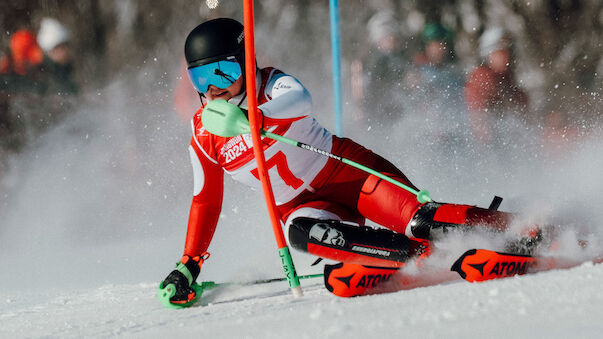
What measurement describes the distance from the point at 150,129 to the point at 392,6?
3.81m

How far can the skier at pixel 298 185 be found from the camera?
2.09 metres

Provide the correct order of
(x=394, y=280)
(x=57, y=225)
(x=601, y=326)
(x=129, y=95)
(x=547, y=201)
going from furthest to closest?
(x=129, y=95)
(x=57, y=225)
(x=547, y=201)
(x=394, y=280)
(x=601, y=326)

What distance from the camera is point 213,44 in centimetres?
238

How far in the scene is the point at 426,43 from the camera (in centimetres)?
836

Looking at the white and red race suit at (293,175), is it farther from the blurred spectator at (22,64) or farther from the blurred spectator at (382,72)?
the blurred spectator at (22,64)

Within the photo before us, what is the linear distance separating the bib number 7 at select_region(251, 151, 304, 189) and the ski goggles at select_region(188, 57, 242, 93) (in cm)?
35

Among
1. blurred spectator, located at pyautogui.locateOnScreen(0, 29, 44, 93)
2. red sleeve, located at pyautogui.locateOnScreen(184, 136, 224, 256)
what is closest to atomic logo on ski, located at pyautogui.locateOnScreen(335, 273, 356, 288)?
red sleeve, located at pyautogui.locateOnScreen(184, 136, 224, 256)

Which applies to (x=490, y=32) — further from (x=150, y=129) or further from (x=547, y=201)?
(x=547, y=201)

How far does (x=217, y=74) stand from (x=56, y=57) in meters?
7.17

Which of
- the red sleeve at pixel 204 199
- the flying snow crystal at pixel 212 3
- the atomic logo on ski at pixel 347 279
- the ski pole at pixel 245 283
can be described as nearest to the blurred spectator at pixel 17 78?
the flying snow crystal at pixel 212 3

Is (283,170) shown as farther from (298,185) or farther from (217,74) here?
(217,74)

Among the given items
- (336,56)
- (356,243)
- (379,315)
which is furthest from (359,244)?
(336,56)

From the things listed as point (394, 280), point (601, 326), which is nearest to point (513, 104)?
point (394, 280)

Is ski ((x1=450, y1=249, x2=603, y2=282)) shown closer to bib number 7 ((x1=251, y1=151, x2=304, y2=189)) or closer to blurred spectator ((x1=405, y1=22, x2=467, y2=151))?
bib number 7 ((x1=251, y1=151, x2=304, y2=189))
